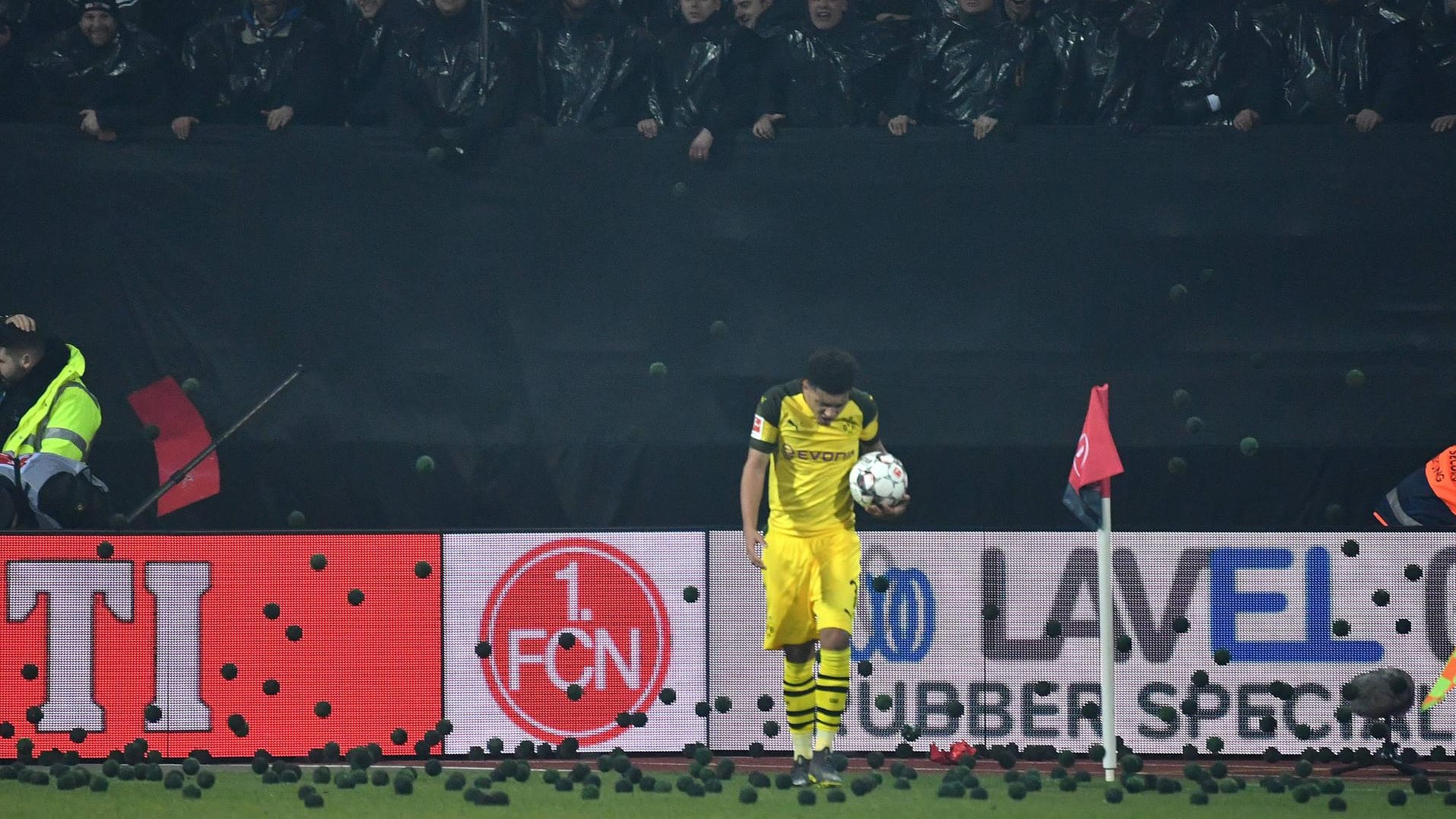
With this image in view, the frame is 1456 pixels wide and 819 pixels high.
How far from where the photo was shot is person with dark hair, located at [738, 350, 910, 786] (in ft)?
25.3

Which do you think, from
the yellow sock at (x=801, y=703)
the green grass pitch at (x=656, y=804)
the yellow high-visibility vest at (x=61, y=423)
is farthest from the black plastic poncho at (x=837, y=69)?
the green grass pitch at (x=656, y=804)

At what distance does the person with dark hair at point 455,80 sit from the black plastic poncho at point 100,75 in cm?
136

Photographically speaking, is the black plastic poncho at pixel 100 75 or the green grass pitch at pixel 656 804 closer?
the green grass pitch at pixel 656 804

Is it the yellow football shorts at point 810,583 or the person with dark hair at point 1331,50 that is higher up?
the person with dark hair at point 1331,50

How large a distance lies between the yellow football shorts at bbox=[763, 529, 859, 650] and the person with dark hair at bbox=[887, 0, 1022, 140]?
3.45 metres

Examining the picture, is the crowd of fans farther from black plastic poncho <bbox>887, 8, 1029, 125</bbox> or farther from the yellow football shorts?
the yellow football shorts

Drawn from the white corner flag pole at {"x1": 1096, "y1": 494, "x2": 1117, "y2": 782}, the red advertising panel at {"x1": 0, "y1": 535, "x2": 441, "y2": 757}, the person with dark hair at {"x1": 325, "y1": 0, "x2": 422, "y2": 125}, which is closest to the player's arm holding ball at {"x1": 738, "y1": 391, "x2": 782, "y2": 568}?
the white corner flag pole at {"x1": 1096, "y1": 494, "x2": 1117, "y2": 782}

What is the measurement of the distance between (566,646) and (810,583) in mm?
1372

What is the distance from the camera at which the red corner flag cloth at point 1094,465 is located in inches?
304

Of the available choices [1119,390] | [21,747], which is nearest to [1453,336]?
[1119,390]

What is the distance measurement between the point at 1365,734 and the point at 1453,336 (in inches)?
99.7

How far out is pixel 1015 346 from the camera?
10133 mm

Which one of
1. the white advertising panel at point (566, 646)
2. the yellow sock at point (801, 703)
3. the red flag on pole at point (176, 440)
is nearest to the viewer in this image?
the yellow sock at point (801, 703)

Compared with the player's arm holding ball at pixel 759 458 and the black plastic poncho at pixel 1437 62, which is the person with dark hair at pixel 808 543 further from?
the black plastic poncho at pixel 1437 62
